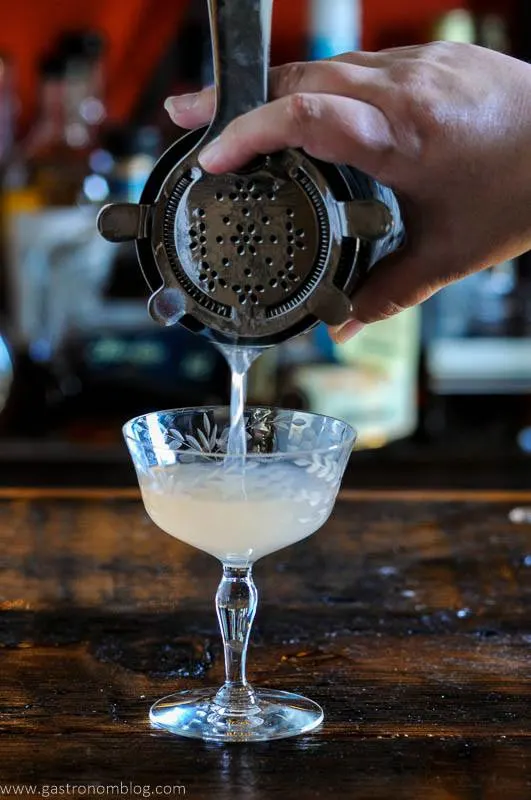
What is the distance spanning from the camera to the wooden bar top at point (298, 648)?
956mm

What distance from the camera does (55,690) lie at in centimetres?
113

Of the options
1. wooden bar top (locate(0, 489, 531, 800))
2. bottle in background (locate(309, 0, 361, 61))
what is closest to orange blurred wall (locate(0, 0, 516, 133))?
bottle in background (locate(309, 0, 361, 61))

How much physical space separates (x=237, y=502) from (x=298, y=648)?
260 mm

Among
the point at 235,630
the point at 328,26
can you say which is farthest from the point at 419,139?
the point at 328,26

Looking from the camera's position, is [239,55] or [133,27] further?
[133,27]

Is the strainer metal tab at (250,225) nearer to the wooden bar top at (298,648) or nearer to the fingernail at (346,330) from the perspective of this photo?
the fingernail at (346,330)

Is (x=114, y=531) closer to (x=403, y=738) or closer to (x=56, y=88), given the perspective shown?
(x=403, y=738)

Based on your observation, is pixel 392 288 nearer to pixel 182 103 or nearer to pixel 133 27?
pixel 182 103

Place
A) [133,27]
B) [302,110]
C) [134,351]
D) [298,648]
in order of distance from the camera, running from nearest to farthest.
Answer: [302,110] → [298,648] → [134,351] → [133,27]

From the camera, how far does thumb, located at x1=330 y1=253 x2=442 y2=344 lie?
1.16 meters

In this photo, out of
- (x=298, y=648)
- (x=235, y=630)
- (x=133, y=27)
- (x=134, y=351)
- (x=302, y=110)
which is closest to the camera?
(x=302, y=110)

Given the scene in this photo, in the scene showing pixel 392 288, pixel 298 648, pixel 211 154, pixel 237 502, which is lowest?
pixel 298 648

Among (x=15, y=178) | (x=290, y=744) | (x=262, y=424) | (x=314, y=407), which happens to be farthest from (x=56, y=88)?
(x=290, y=744)

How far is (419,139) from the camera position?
1050 mm
